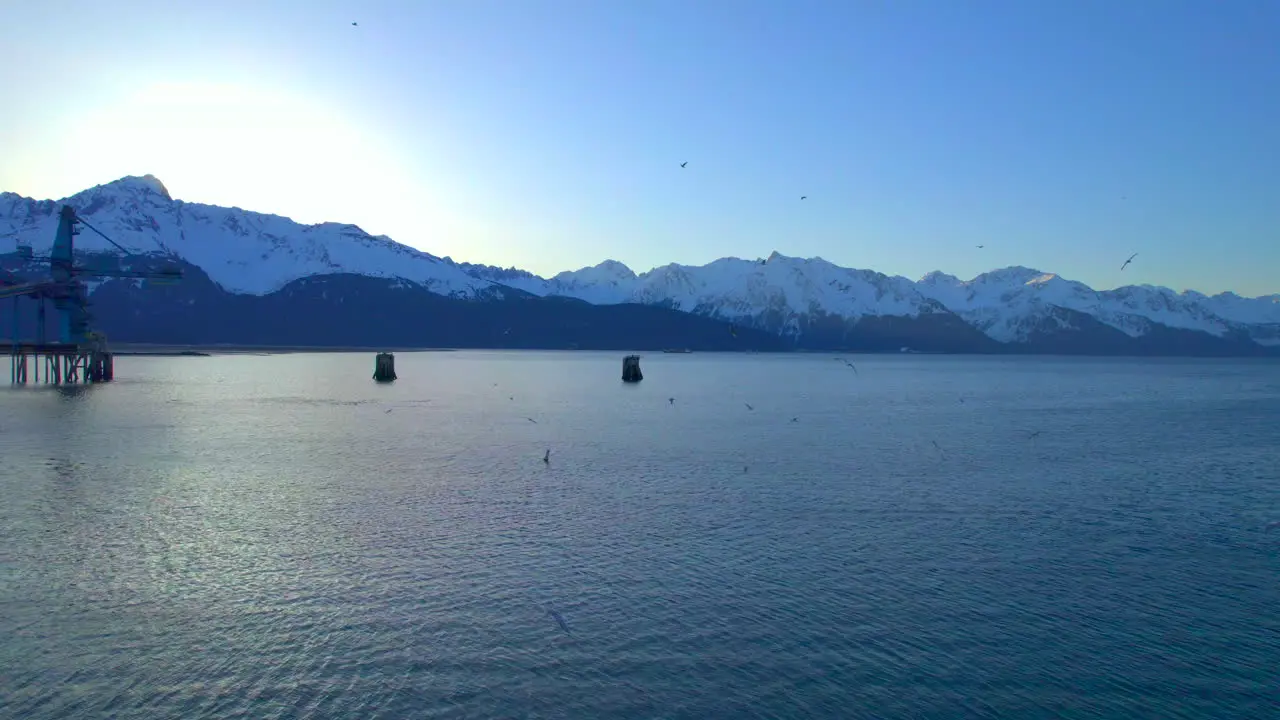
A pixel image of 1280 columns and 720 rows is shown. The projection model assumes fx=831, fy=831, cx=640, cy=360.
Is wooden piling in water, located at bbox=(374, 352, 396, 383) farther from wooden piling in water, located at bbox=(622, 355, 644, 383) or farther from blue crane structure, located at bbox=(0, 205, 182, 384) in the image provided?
wooden piling in water, located at bbox=(622, 355, 644, 383)

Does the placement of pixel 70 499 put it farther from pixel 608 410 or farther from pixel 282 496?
pixel 608 410

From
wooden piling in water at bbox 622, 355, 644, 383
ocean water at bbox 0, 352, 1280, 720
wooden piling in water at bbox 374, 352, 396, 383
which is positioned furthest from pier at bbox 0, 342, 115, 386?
wooden piling in water at bbox 622, 355, 644, 383

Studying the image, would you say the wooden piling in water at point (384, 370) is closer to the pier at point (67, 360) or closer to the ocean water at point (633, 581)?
the pier at point (67, 360)

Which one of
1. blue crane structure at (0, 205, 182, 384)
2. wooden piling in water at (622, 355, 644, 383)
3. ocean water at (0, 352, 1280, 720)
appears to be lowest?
ocean water at (0, 352, 1280, 720)

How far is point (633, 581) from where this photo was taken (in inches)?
904

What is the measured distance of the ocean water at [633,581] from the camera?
16.4 metres

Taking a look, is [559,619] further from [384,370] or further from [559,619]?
[384,370]

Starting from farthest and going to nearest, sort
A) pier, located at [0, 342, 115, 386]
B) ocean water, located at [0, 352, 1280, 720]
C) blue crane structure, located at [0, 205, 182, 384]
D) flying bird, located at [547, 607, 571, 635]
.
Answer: blue crane structure, located at [0, 205, 182, 384] → pier, located at [0, 342, 115, 386] → flying bird, located at [547, 607, 571, 635] → ocean water, located at [0, 352, 1280, 720]

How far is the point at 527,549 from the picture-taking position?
26.2m

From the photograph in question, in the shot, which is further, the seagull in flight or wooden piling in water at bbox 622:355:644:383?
wooden piling in water at bbox 622:355:644:383

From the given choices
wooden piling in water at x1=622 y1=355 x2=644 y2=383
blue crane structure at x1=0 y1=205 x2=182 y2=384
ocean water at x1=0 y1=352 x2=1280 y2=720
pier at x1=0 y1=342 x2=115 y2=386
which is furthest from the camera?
wooden piling in water at x1=622 y1=355 x2=644 y2=383

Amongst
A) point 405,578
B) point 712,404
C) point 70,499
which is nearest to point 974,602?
point 405,578

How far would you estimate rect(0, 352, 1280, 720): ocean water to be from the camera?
645 inches

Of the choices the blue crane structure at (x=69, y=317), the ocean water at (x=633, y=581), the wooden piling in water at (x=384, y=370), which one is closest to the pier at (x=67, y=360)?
the blue crane structure at (x=69, y=317)
